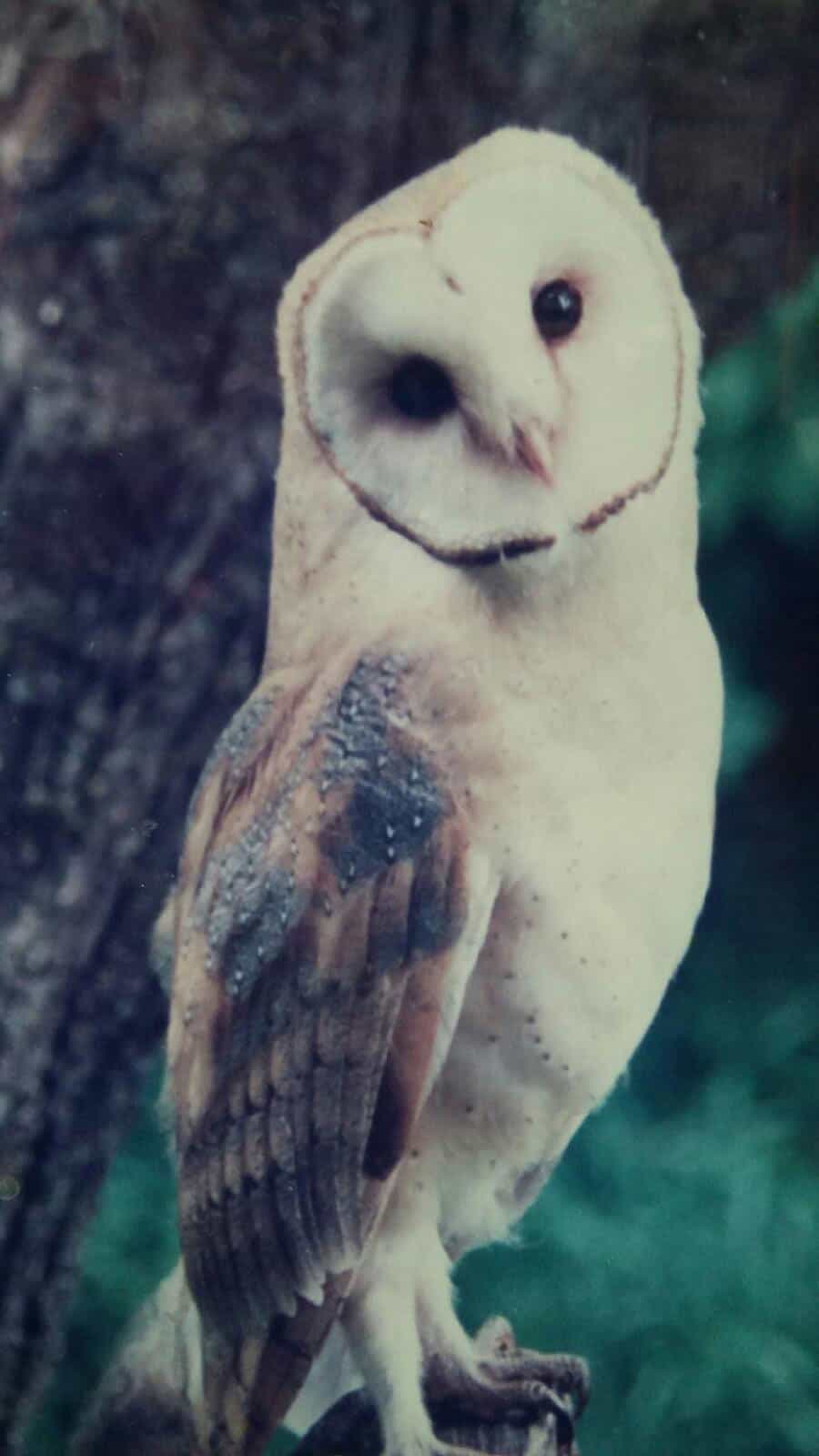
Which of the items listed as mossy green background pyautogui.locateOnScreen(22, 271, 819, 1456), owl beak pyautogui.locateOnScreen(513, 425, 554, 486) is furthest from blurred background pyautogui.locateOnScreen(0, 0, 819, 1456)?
owl beak pyautogui.locateOnScreen(513, 425, 554, 486)

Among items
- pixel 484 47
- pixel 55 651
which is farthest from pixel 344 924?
pixel 484 47

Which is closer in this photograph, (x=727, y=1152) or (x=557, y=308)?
(x=557, y=308)

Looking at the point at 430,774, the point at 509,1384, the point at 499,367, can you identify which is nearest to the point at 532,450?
the point at 499,367

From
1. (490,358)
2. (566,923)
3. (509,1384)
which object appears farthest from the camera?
(509,1384)

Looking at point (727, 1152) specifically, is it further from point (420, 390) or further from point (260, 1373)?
point (420, 390)

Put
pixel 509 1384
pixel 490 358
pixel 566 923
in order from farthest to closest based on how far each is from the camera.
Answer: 1. pixel 509 1384
2. pixel 566 923
3. pixel 490 358

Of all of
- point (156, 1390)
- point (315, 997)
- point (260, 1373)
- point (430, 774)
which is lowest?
point (156, 1390)

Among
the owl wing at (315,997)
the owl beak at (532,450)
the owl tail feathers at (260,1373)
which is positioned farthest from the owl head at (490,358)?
the owl tail feathers at (260,1373)
